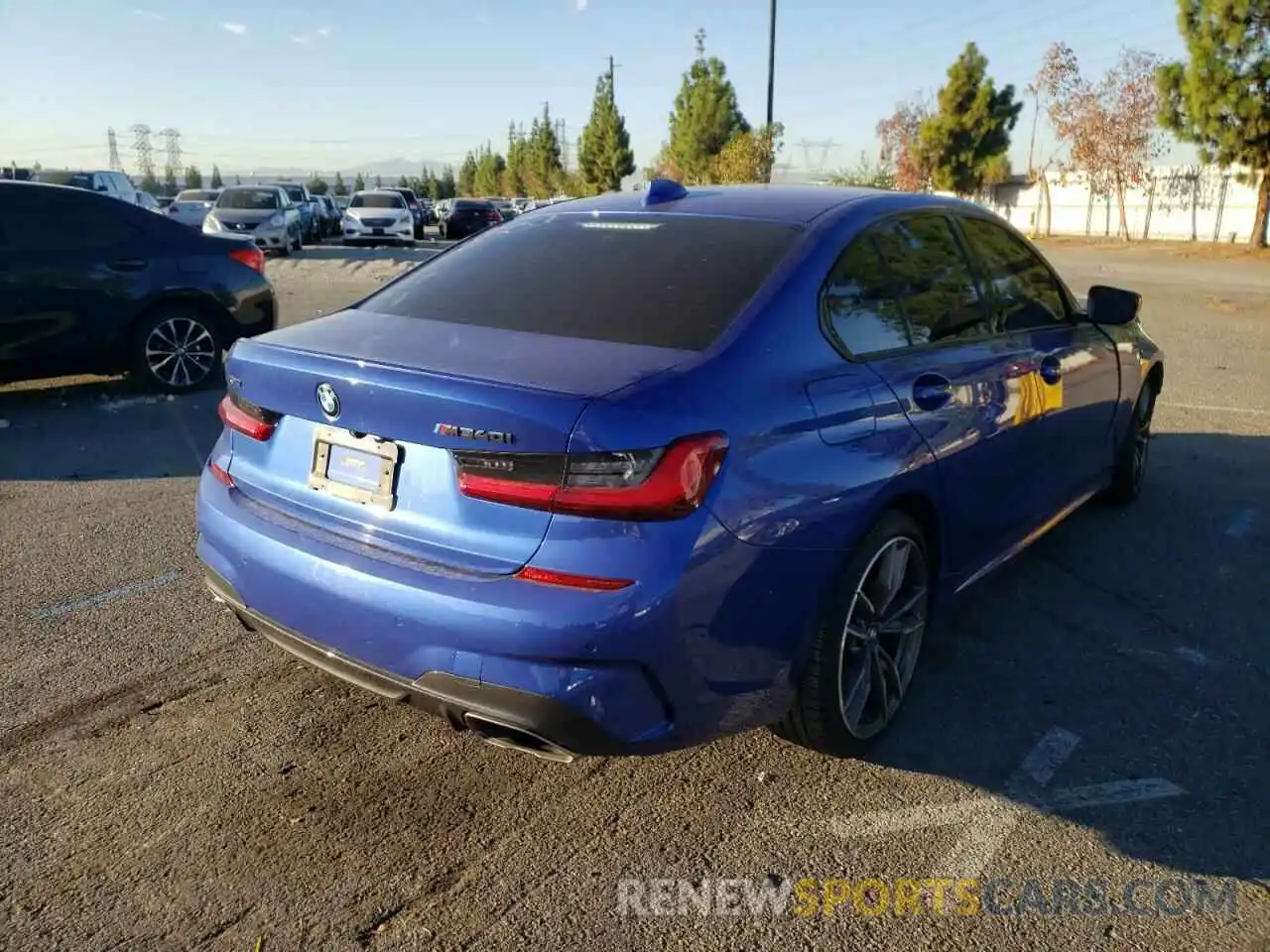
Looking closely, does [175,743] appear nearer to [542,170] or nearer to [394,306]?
[394,306]

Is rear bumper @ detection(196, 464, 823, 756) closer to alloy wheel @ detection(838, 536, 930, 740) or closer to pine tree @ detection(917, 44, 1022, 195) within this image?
alloy wheel @ detection(838, 536, 930, 740)

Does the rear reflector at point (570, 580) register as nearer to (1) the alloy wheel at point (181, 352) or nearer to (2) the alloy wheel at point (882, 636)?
(2) the alloy wheel at point (882, 636)

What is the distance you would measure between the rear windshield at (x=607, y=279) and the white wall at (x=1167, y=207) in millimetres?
35568

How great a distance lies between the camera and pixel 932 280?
356 centimetres

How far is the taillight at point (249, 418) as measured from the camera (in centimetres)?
292

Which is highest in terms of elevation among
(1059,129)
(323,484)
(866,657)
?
(1059,129)

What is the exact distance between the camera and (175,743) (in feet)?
10.3

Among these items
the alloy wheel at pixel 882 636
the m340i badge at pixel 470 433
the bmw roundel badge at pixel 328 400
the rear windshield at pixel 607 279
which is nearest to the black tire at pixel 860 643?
the alloy wheel at pixel 882 636

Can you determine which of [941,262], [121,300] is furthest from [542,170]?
[941,262]

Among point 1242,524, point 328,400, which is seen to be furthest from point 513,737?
point 1242,524

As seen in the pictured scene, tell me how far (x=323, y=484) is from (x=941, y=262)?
7.44 ft

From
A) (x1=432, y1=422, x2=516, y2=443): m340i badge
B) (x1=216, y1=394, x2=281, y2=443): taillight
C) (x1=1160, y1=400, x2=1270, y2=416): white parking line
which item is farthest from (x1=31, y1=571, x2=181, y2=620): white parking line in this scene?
(x1=1160, y1=400, x2=1270, y2=416): white parking line

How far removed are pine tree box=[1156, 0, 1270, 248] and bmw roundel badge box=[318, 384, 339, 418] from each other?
32.3 m

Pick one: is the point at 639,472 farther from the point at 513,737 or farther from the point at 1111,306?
the point at 1111,306
